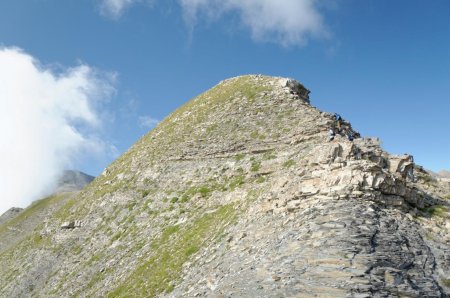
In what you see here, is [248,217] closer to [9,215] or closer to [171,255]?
[171,255]

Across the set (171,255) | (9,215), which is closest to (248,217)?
(171,255)

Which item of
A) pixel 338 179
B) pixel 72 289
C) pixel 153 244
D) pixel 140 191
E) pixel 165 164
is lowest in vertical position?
pixel 72 289

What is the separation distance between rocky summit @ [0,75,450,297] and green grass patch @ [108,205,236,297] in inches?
6.1

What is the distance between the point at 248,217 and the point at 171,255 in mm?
8655

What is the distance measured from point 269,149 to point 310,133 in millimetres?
5090

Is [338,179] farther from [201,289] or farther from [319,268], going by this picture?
[201,289]

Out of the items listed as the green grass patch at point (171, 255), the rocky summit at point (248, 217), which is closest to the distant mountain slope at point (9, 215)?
the rocky summit at point (248, 217)

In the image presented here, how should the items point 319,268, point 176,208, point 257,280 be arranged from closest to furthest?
point 319,268 < point 257,280 < point 176,208

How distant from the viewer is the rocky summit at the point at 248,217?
19578 millimetres

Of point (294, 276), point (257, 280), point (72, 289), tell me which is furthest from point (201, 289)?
point (72, 289)

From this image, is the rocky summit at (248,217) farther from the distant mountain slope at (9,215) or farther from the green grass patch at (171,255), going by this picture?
the distant mountain slope at (9,215)

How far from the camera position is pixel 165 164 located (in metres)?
52.3

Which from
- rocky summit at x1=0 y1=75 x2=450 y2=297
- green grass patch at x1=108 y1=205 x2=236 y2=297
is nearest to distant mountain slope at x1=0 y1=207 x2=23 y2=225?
rocky summit at x1=0 y1=75 x2=450 y2=297

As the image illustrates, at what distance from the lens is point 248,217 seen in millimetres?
28922
